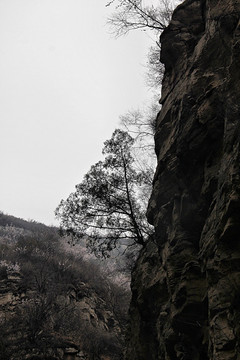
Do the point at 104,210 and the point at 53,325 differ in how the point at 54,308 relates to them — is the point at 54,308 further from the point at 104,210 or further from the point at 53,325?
the point at 104,210

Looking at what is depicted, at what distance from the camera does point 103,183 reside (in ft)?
40.6

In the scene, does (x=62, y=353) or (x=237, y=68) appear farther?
(x=62, y=353)

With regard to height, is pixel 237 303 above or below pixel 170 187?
below

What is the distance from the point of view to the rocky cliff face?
15.3 ft

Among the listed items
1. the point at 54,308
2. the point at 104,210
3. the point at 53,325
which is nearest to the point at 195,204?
the point at 104,210

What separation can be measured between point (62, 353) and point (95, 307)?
841 centimetres

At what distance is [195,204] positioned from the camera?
6.80 meters

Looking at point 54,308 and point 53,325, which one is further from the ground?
point 54,308

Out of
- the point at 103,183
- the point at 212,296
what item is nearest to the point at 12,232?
the point at 103,183

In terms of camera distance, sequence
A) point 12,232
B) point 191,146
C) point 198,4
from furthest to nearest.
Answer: point 12,232 → point 198,4 → point 191,146

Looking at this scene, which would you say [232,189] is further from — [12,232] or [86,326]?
[12,232]

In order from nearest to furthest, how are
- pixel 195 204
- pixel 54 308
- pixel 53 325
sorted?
pixel 195 204, pixel 53 325, pixel 54 308

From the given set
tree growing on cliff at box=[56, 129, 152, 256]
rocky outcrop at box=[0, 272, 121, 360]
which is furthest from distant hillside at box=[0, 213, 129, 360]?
tree growing on cliff at box=[56, 129, 152, 256]

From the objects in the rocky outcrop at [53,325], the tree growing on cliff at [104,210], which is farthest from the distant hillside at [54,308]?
the tree growing on cliff at [104,210]
